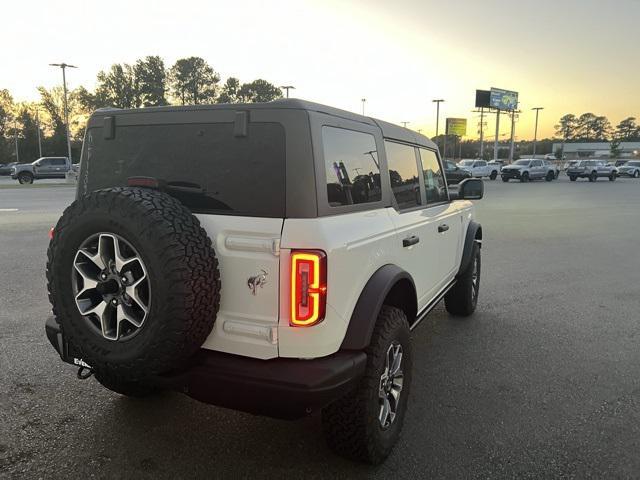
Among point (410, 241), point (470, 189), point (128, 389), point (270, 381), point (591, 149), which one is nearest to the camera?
point (270, 381)

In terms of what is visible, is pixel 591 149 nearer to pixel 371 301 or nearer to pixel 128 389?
pixel 371 301

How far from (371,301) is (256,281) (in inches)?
24.7

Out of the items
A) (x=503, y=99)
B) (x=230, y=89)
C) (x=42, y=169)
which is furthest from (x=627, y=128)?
(x=42, y=169)

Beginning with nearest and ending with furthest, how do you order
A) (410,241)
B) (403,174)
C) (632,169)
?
1. (410,241)
2. (403,174)
3. (632,169)

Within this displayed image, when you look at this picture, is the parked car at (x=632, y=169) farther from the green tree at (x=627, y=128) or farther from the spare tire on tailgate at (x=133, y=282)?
the green tree at (x=627, y=128)

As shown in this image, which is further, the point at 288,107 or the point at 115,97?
the point at 115,97

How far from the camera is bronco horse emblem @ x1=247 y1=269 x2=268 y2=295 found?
2221mm

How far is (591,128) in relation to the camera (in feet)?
562

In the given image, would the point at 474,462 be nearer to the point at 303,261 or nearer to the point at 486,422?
the point at 486,422

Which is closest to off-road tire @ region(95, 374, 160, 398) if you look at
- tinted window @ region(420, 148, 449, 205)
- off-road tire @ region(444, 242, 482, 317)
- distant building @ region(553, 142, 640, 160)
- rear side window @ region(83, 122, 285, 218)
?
rear side window @ region(83, 122, 285, 218)

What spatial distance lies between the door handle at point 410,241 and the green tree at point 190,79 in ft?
296

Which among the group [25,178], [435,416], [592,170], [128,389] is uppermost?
[592,170]

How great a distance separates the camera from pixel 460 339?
15.3 ft

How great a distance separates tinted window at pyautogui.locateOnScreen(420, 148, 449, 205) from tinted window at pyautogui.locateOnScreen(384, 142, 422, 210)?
0.26 m
